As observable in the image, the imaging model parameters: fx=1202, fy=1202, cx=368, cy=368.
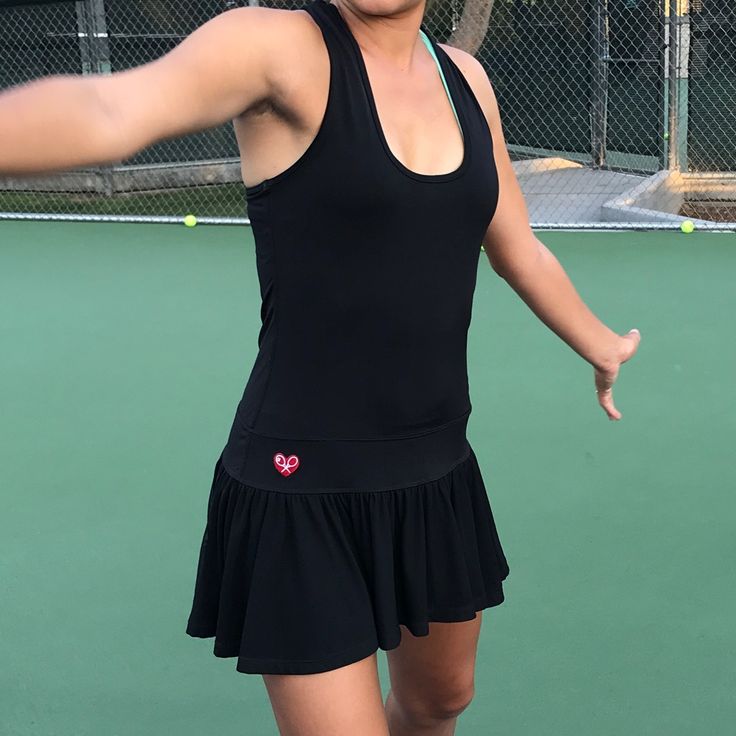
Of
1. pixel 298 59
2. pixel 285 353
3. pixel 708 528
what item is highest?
pixel 298 59

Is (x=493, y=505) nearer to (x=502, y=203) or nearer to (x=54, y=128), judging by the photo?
(x=502, y=203)

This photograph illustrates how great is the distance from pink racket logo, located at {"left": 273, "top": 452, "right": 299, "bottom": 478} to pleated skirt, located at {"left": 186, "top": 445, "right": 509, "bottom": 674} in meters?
0.03

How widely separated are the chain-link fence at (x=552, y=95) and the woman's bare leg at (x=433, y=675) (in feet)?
21.5

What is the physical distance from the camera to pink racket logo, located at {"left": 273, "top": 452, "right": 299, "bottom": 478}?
1733 millimetres

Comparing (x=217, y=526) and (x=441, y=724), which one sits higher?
(x=217, y=526)

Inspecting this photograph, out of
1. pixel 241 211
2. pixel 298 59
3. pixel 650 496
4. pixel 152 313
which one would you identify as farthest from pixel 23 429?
pixel 241 211

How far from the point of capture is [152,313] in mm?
6004

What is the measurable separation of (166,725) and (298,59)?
169 centimetres

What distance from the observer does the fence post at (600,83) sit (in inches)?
370

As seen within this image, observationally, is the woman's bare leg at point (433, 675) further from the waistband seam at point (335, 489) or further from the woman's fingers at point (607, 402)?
the woman's fingers at point (607, 402)

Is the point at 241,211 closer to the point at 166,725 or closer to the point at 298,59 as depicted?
the point at 166,725

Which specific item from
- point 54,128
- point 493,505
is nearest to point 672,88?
point 493,505

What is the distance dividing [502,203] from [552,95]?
822 centimetres

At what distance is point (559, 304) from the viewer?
211cm
